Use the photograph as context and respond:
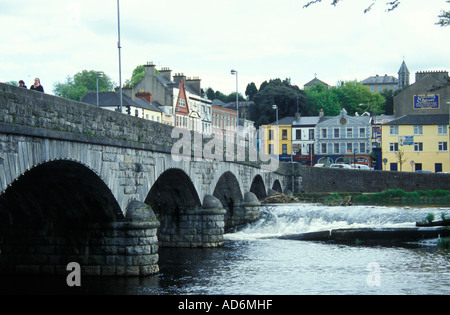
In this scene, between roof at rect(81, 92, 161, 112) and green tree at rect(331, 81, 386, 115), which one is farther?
green tree at rect(331, 81, 386, 115)

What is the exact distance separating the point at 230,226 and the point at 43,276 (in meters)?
20.9

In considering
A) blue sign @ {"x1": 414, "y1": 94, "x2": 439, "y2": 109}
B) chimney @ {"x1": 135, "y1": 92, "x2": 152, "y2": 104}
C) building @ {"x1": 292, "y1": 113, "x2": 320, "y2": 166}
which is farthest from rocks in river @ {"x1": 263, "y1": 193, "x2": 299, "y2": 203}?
building @ {"x1": 292, "y1": 113, "x2": 320, "y2": 166}

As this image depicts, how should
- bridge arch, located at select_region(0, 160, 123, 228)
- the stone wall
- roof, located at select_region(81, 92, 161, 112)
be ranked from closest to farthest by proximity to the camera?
bridge arch, located at select_region(0, 160, 123, 228) < the stone wall < roof, located at select_region(81, 92, 161, 112)

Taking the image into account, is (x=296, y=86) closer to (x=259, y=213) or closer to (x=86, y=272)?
(x=259, y=213)

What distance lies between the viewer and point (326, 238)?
33156 mm

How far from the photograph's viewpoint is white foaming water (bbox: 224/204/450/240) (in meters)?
36.5

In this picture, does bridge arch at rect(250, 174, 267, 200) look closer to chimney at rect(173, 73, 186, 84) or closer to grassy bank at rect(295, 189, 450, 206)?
grassy bank at rect(295, 189, 450, 206)

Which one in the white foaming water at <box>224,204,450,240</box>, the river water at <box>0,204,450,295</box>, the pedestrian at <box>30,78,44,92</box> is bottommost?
the river water at <box>0,204,450,295</box>

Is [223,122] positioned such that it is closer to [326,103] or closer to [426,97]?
[426,97]

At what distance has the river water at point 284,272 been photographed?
61.2 feet

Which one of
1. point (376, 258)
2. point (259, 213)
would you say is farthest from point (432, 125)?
point (376, 258)

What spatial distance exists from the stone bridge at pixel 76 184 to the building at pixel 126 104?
36296 mm

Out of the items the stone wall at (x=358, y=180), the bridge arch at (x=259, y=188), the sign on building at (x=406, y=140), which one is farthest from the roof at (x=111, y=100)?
the sign on building at (x=406, y=140)

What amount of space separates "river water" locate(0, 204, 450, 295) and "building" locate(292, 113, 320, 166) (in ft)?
207
